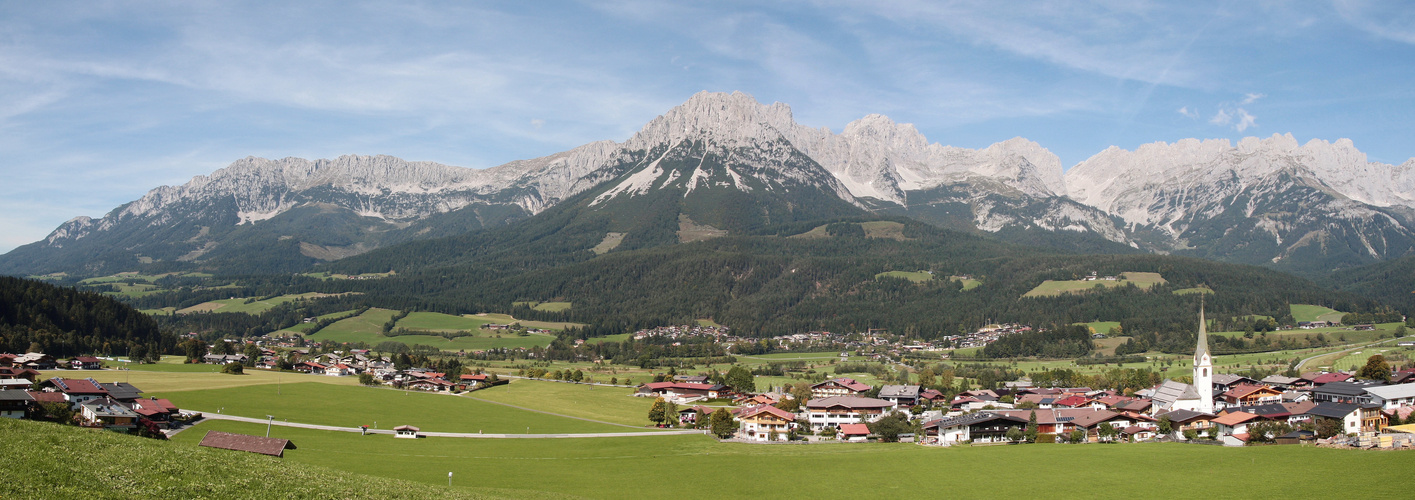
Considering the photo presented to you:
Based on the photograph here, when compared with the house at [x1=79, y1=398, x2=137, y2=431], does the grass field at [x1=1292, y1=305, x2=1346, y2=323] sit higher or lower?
higher

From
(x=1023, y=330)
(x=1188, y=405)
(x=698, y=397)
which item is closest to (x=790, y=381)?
(x=698, y=397)

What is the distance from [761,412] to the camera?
6638cm

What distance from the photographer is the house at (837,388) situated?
277 ft

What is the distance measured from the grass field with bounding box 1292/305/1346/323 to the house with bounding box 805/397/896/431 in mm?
114271

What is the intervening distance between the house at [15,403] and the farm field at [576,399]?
117 ft

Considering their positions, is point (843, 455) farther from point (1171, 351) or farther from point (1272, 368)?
point (1171, 351)

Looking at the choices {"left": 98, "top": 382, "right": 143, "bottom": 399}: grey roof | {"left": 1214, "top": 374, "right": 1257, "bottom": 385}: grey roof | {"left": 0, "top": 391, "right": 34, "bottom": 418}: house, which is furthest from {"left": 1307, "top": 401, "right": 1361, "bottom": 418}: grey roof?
{"left": 98, "top": 382, "right": 143, "bottom": 399}: grey roof

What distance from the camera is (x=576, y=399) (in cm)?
8381

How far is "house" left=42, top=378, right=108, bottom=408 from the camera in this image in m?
54.8

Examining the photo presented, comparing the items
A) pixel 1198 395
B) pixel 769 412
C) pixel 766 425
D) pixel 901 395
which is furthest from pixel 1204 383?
pixel 766 425

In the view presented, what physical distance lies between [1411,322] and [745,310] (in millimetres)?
111211

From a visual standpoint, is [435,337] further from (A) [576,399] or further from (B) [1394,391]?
(B) [1394,391]

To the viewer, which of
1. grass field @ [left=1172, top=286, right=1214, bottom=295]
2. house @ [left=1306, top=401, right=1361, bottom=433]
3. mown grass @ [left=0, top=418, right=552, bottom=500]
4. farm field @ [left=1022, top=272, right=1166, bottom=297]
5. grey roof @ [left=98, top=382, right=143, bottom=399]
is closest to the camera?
mown grass @ [left=0, top=418, right=552, bottom=500]

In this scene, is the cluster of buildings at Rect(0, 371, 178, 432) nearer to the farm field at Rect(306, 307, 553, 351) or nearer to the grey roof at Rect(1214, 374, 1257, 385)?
the grey roof at Rect(1214, 374, 1257, 385)
